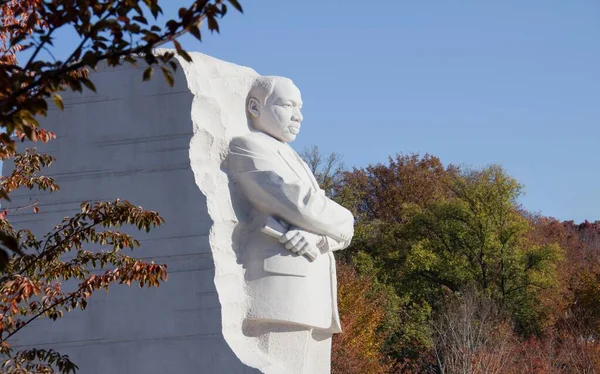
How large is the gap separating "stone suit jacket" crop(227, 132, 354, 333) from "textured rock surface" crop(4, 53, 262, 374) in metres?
0.13

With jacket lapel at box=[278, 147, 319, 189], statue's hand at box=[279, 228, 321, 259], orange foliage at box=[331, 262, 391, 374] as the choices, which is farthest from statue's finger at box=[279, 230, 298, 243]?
orange foliage at box=[331, 262, 391, 374]

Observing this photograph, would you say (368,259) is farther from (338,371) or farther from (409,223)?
(338,371)

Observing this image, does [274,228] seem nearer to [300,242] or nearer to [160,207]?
[300,242]

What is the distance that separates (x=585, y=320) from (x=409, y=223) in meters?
5.62

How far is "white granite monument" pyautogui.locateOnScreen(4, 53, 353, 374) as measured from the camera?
24.7ft

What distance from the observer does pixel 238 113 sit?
8.17m

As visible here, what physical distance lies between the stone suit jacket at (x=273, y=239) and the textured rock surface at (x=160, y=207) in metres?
0.13

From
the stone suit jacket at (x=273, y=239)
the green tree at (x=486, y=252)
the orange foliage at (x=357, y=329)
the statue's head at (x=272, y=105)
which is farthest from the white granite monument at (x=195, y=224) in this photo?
the green tree at (x=486, y=252)

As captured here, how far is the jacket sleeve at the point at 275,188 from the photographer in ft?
25.6

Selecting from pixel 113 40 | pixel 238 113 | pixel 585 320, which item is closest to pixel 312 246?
pixel 238 113

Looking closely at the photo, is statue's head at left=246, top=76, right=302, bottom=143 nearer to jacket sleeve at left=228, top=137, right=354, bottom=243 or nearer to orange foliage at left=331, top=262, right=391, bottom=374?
jacket sleeve at left=228, top=137, right=354, bottom=243

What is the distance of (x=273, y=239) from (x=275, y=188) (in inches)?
14.4

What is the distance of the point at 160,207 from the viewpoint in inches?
302

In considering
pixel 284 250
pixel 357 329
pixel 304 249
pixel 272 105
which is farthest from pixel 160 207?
pixel 357 329
